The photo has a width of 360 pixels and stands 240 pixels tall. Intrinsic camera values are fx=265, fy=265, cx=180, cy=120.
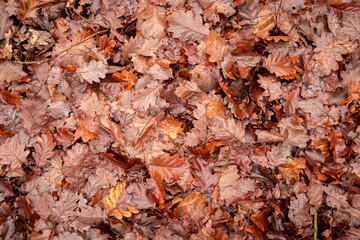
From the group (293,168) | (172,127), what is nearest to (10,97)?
(172,127)

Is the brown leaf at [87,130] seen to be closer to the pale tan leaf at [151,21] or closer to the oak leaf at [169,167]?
the oak leaf at [169,167]

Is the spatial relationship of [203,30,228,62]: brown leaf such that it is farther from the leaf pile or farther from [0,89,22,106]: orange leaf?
[0,89,22,106]: orange leaf

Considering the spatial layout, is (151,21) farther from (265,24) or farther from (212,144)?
(212,144)

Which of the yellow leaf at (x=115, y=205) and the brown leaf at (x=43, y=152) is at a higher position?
the brown leaf at (x=43, y=152)

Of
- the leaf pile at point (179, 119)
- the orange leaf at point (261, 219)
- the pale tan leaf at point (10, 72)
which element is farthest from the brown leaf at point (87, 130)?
the orange leaf at point (261, 219)

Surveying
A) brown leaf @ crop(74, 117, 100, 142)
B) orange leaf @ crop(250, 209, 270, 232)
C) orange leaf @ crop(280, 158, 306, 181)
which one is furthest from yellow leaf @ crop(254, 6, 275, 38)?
brown leaf @ crop(74, 117, 100, 142)
